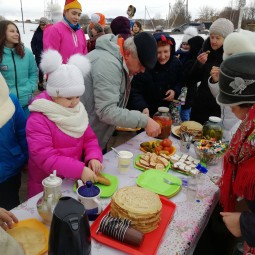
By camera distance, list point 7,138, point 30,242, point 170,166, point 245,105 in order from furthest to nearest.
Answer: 1. point 170,166
2. point 7,138
3. point 245,105
4. point 30,242

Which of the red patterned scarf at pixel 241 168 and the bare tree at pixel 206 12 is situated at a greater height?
the bare tree at pixel 206 12

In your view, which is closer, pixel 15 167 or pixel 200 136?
pixel 15 167

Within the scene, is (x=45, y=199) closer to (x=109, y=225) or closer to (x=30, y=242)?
(x=30, y=242)

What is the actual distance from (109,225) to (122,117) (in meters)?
0.93

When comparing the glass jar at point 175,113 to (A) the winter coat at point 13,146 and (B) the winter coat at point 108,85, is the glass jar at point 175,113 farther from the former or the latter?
(A) the winter coat at point 13,146

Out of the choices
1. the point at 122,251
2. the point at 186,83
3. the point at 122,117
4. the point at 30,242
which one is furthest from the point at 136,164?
the point at 186,83

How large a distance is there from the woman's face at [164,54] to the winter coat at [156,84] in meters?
0.05

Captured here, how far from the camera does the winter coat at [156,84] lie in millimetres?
2639

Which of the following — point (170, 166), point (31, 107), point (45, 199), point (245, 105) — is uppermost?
point (245, 105)

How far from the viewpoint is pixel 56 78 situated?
1.51 metres

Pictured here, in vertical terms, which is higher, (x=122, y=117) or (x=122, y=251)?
(x=122, y=117)

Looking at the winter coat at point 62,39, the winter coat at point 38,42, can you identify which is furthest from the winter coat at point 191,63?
the winter coat at point 38,42

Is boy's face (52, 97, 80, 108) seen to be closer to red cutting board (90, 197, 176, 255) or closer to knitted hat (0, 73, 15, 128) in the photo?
red cutting board (90, 197, 176, 255)

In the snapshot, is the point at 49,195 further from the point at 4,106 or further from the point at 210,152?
the point at 210,152
